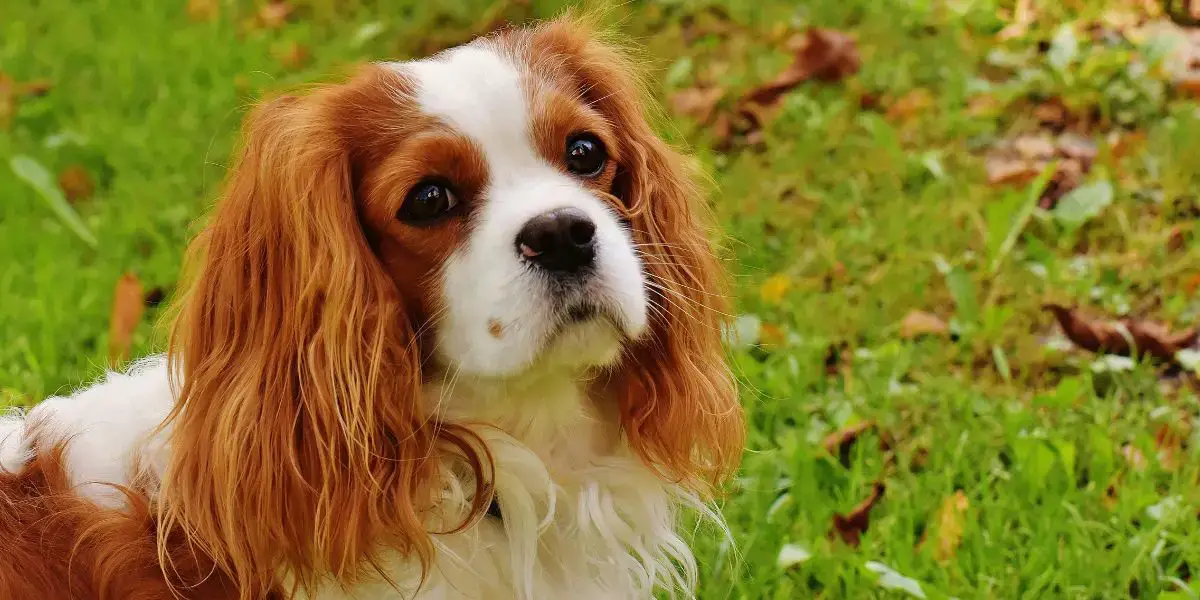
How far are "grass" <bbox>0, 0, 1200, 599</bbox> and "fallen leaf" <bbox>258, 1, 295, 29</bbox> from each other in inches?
2.5

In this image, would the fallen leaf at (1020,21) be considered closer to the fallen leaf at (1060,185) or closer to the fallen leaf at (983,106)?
the fallen leaf at (983,106)

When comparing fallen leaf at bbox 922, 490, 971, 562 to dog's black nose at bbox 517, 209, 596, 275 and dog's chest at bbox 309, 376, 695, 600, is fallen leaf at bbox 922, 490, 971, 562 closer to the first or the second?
dog's chest at bbox 309, 376, 695, 600

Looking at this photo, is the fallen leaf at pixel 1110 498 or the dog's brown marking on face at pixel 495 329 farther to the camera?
the fallen leaf at pixel 1110 498

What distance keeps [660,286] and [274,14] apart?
4097mm

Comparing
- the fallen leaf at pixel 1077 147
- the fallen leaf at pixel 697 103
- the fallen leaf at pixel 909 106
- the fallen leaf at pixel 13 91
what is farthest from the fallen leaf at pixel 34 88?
the fallen leaf at pixel 1077 147

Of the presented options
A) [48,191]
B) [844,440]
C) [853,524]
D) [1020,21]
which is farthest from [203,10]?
[853,524]

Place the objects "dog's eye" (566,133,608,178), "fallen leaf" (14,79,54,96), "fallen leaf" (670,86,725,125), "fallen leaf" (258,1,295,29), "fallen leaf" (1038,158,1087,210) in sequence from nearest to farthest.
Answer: "dog's eye" (566,133,608,178), "fallen leaf" (1038,158,1087,210), "fallen leaf" (670,86,725,125), "fallen leaf" (14,79,54,96), "fallen leaf" (258,1,295,29)

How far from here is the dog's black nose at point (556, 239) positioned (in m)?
1.96

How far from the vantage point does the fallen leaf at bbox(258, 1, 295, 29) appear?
580cm

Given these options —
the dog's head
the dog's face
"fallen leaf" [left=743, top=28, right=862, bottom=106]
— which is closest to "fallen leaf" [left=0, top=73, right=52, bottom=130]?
"fallen leaf" [left=743, top=28, right=862, bottom=106]

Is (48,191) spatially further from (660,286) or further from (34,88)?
(660,286)

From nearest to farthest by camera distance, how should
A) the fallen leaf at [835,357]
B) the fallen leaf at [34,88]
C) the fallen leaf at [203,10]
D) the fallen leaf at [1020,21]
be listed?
the fallen leaf at [835,357] → the fallen leaf at [1020,21] → the fallen leaf at [34,88] → the fallen leaf at [203,10]

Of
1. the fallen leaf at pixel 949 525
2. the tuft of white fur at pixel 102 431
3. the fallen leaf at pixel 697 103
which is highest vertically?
the tuft of white fur at pixel 102 431

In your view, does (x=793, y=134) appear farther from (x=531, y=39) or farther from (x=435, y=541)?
(x=435, y=541)
